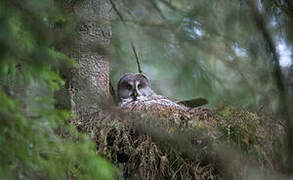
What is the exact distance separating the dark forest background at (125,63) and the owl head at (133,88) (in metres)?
0.12

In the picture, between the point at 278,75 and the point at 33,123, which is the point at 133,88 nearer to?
the point at 278,75

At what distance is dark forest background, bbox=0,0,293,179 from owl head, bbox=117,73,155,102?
0.12 metres

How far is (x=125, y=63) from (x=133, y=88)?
0.36 m

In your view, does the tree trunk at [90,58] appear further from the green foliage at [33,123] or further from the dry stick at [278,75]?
the dry stick at [278,75]

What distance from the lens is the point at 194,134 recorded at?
2.95 m

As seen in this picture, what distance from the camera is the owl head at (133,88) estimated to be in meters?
4.75

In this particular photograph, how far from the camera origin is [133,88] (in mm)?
4754

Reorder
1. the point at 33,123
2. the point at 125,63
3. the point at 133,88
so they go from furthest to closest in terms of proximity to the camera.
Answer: the point at 133,88 → the point at 125,63 → the point at 33,123

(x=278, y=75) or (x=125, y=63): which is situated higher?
(x=125, y=63)

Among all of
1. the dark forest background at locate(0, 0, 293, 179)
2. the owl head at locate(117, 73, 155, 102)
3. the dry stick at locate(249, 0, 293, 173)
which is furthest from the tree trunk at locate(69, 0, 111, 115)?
the dry stick at locate(249, 0, 293, 173)

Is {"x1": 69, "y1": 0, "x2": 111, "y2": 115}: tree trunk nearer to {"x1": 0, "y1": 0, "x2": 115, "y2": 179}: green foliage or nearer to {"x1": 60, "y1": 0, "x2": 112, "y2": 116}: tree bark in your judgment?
{"x1": 60, "y1": 0, "x2": 112, "y2": 116}: tree bark

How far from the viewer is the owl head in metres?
4.75

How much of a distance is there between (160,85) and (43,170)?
3.71 m

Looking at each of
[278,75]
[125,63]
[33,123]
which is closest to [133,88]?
[125,63]
